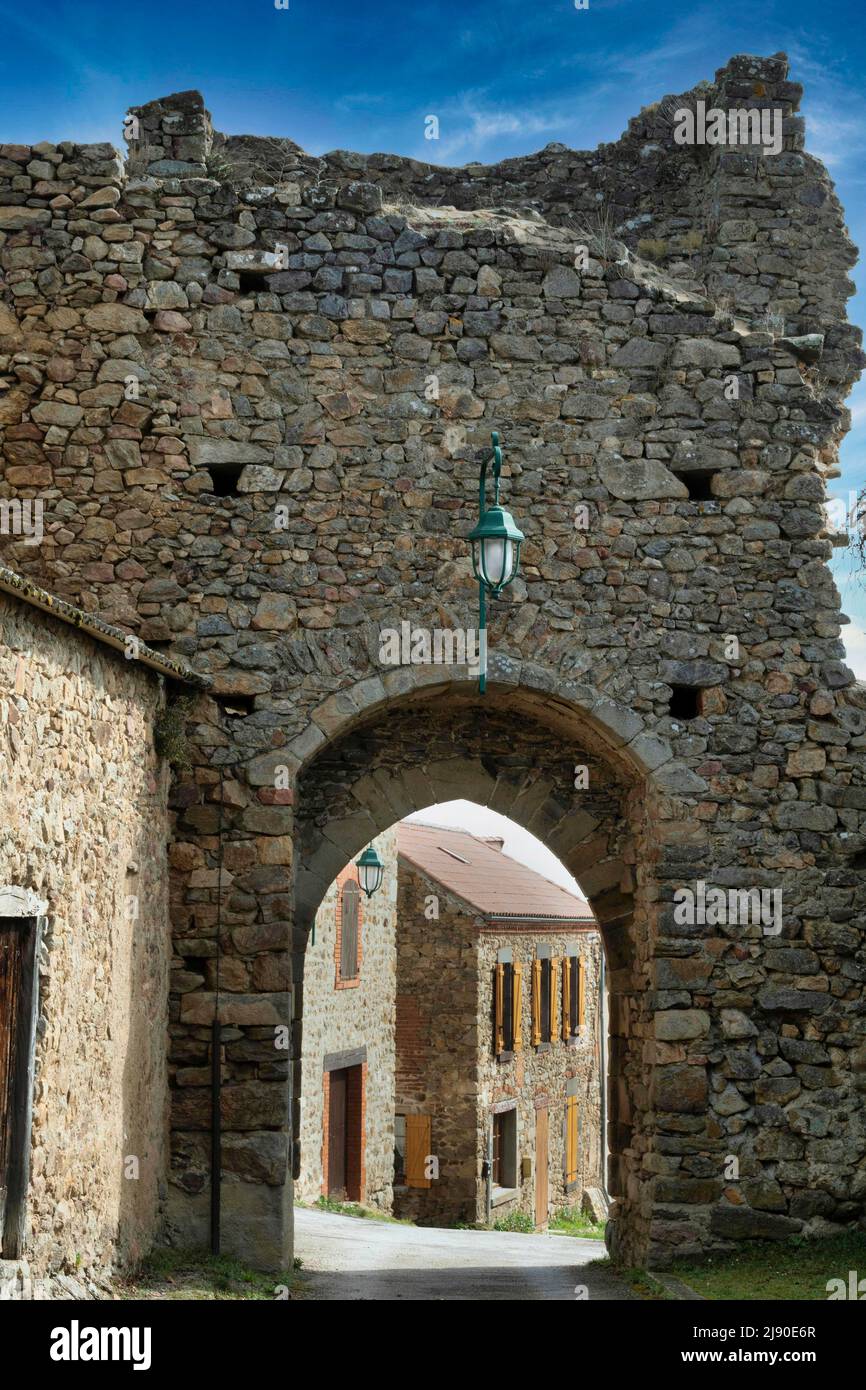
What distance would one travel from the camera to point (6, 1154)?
16.2 feet

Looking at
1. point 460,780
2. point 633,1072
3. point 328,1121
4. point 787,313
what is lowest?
point 328,1121

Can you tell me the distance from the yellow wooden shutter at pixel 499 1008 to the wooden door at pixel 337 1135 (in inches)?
115

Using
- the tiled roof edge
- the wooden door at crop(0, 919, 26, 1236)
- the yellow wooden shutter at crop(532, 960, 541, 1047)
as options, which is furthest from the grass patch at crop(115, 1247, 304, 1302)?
the yellow wooden shutter at crop(532, 960, 541, 1047)

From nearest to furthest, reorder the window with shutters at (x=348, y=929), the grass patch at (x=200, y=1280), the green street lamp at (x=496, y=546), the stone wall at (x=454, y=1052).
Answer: the grass patch at (x=200, y=1280) → the green street lamp at (x=496, y=546) → the window with shutters at (x=348, y=929) → the stone wall at (x=454, y=1052)

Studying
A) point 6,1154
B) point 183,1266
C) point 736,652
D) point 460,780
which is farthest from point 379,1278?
point 736,652

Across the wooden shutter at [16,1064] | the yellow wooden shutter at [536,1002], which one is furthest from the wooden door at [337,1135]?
the wooden shutter at [16,1064]

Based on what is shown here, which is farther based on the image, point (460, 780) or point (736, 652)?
point (460, 780)

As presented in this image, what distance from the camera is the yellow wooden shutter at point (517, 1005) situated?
60.3ft

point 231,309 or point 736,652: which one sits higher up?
point 231,309

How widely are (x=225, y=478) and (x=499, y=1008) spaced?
11.5 m

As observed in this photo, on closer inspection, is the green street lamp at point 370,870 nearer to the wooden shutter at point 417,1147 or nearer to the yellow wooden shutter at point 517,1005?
the wooden shutter at point 417,1147

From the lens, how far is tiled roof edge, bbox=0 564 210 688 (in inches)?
185

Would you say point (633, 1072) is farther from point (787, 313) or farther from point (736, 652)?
point (787, 313)

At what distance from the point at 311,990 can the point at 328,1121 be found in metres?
1.72
